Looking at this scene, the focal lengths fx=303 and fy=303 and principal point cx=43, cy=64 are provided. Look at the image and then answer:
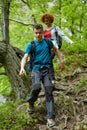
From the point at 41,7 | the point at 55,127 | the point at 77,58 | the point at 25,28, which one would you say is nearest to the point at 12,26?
the point at 25,28

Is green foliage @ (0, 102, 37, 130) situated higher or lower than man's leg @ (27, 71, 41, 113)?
lower

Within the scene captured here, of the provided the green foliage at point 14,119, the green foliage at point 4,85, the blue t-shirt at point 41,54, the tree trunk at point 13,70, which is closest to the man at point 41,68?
the blue t-shirt at point 41,54

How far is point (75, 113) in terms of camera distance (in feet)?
24.2

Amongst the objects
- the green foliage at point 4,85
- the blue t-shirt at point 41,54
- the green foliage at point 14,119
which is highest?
the blue t-shirt at point 41,54

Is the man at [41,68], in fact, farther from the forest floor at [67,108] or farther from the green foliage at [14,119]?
the green foliage at [14,119]

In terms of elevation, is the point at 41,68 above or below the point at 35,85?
above

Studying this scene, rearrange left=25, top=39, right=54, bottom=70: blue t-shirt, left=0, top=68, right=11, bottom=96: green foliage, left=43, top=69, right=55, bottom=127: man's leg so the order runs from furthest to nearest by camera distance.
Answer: left=0, top=68, right=11, bottom=96: green foliage < left=25, top=39, right=54, bottom=70: blue t-shirt < left=43, top=69, right=55, bottom=127: man's leg

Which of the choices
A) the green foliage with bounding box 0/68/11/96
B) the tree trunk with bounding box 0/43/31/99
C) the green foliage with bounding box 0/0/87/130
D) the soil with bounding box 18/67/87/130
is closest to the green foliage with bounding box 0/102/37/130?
the green foliage with bounding box 0/0/87/130

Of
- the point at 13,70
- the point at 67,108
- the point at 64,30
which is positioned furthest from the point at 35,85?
the point at 64,30

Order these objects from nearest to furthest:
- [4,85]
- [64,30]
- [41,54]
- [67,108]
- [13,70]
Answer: [41,54], [67,108], [13,70], [4,85], [64,30]

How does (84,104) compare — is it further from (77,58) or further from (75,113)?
(77,58)

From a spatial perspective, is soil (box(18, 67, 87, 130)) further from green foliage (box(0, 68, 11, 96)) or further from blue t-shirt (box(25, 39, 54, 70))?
green foliage (box(0, 68, 11, 96))

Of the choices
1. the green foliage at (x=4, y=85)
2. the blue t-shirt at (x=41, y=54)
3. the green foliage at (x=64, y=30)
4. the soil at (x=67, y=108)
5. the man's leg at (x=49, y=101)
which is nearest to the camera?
the man's leg at (x=49, y=101)

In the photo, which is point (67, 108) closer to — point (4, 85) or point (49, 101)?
point (49, 101)
